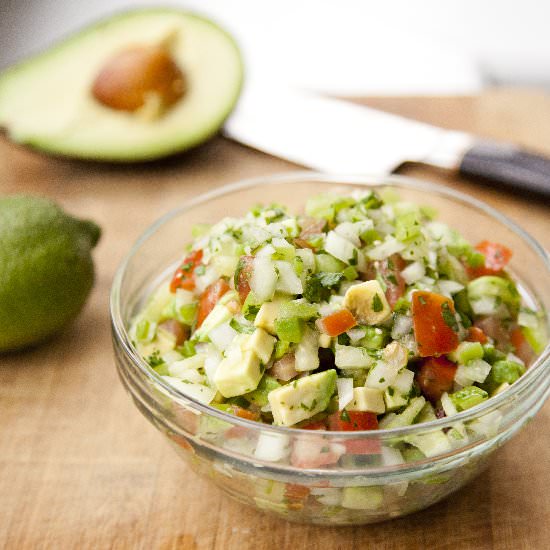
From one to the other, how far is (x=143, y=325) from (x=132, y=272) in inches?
6.1

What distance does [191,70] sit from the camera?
92.0 inches

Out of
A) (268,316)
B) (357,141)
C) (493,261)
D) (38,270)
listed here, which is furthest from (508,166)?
(38,270)

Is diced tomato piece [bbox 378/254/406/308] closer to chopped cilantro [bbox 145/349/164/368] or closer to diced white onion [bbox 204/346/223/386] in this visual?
diced white onion [bbox 204/346/223/386]

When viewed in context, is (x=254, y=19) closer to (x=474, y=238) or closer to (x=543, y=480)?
(x=474, y=238)

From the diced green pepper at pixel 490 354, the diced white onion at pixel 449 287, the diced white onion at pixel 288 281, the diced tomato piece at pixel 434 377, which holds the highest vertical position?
the diced white onion at pixel 288 281

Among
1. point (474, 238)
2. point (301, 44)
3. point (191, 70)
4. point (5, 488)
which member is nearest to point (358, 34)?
point (301, 44)

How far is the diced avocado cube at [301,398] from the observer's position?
1137 mm

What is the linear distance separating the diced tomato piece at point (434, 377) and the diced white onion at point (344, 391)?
0.13 meters

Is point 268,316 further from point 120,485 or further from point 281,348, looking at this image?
point 120,485

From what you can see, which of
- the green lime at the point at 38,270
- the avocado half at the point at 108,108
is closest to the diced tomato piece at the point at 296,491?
the green lime at the point at 38,270

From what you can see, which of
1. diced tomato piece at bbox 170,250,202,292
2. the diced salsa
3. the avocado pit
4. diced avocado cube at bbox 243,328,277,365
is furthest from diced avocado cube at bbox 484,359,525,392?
the avocado pit

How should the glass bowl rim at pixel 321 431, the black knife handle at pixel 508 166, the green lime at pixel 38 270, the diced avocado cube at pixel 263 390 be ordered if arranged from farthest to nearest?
1. the black knife handle at pixel 508 166
2. the green lime at pixel 38 270
3. the diced avocado cube at pixel 263 390
4. the glass bowl rim at pixel 321 431

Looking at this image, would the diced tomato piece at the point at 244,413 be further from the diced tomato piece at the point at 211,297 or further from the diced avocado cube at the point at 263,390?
the diced tomato piece at the point at 211,297

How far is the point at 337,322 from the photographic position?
47.6 inches
